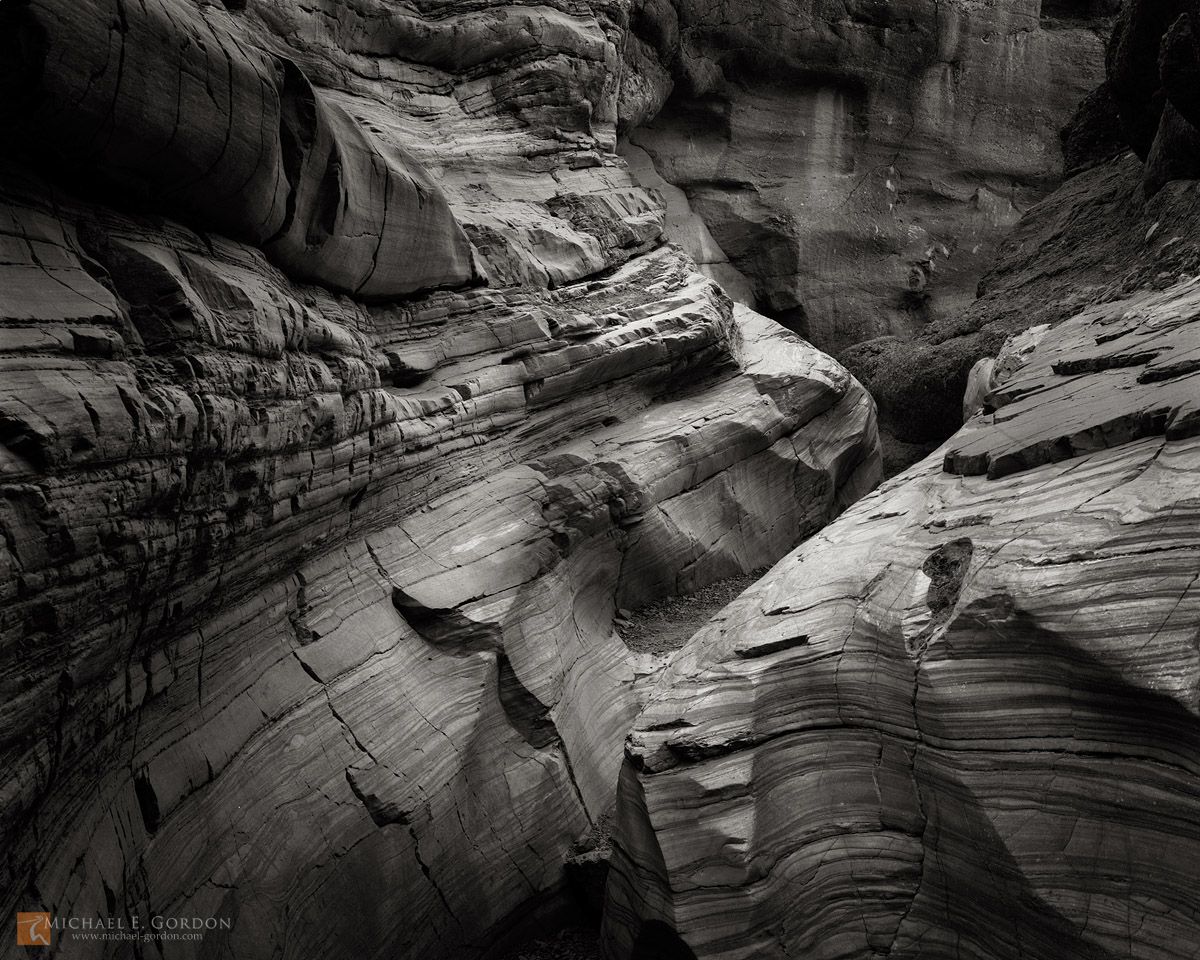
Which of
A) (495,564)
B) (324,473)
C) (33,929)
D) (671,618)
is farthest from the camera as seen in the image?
(671,618)

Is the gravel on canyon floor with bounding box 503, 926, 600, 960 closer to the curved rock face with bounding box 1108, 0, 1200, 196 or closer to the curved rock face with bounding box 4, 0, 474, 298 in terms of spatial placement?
the curved rock face with bounding box 4, 0, 474, 298

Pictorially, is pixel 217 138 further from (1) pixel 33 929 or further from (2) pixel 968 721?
(2) pixel 968 721

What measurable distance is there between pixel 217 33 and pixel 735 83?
9730 millimetres

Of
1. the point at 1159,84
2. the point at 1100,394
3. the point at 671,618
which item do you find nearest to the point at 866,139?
the point at 1159,84

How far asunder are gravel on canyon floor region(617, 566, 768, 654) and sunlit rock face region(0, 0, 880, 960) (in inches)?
5.5

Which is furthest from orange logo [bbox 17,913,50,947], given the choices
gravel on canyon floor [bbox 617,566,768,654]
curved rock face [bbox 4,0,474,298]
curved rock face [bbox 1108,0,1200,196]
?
curved rock face [bbox 1108,0,1200,196]

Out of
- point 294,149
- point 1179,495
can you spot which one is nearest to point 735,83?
point 294,149

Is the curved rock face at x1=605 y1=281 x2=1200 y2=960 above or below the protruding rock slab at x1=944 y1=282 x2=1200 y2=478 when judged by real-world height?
below

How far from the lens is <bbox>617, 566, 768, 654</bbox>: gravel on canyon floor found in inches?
268

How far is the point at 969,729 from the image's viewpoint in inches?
151

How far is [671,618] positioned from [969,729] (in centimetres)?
342

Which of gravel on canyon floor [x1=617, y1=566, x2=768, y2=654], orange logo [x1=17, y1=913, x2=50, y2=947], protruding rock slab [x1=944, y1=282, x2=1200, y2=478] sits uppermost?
protruding rock slab [x1=944, y1=282, x2=1200, y2=478]

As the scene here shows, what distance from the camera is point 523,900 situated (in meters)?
5.06

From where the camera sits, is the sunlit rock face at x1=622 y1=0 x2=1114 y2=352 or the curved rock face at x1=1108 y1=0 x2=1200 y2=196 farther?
the sunlit rock face at x1=622 y1=0 x2=1114 y2=352
